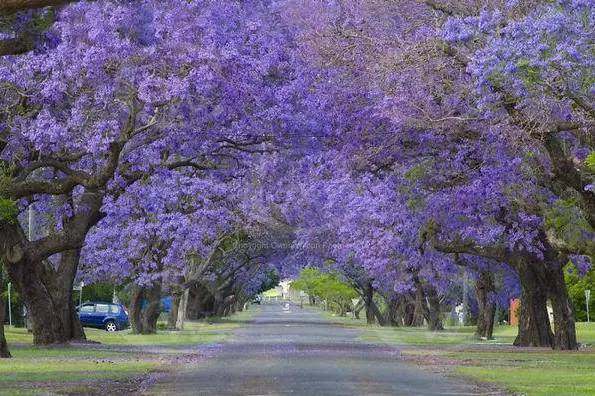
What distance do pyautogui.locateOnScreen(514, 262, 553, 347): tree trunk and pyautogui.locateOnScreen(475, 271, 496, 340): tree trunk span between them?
332 inches

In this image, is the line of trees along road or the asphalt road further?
the line of trees along road

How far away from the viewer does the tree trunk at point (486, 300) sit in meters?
52.4

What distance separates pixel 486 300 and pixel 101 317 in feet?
74.1

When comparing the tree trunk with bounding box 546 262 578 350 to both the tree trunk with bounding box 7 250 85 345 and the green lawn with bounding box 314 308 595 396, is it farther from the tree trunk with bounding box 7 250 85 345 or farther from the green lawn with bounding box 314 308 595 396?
the tree trunk with bounding box 7 250 85 345

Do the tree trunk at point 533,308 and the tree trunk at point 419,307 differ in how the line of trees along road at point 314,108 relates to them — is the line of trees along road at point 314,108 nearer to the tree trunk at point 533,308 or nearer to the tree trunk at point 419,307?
the tree trunk at point 533,308

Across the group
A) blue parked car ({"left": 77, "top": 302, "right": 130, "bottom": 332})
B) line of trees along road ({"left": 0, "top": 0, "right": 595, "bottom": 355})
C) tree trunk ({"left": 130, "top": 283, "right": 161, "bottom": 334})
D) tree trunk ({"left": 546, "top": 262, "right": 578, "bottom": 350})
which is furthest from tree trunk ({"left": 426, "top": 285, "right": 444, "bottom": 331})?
line of trees along road ({"left": 0, "top": 0, "right": 595, "bottom": 355})

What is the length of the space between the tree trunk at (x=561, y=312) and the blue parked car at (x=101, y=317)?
30434mm

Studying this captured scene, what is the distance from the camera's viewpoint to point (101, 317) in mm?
65312

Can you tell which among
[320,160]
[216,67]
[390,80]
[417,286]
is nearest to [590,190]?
[390,80]

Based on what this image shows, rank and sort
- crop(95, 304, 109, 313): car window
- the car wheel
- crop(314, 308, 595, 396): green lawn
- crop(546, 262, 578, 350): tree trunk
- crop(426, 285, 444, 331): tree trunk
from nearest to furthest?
crop(314, 308, 595, 396): green lawn → crop(546, 262, 578, 350): tree trunk → the car wheel → crop(95, 304, 109, 313): car window → crop(426, 285, 444, 331): tree trunk

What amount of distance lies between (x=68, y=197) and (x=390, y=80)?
14.1 m

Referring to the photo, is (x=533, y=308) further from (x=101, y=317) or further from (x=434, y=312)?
(x=101, y=317)

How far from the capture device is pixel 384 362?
1252 inches

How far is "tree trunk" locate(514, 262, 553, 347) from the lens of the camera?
4069 centimetres
